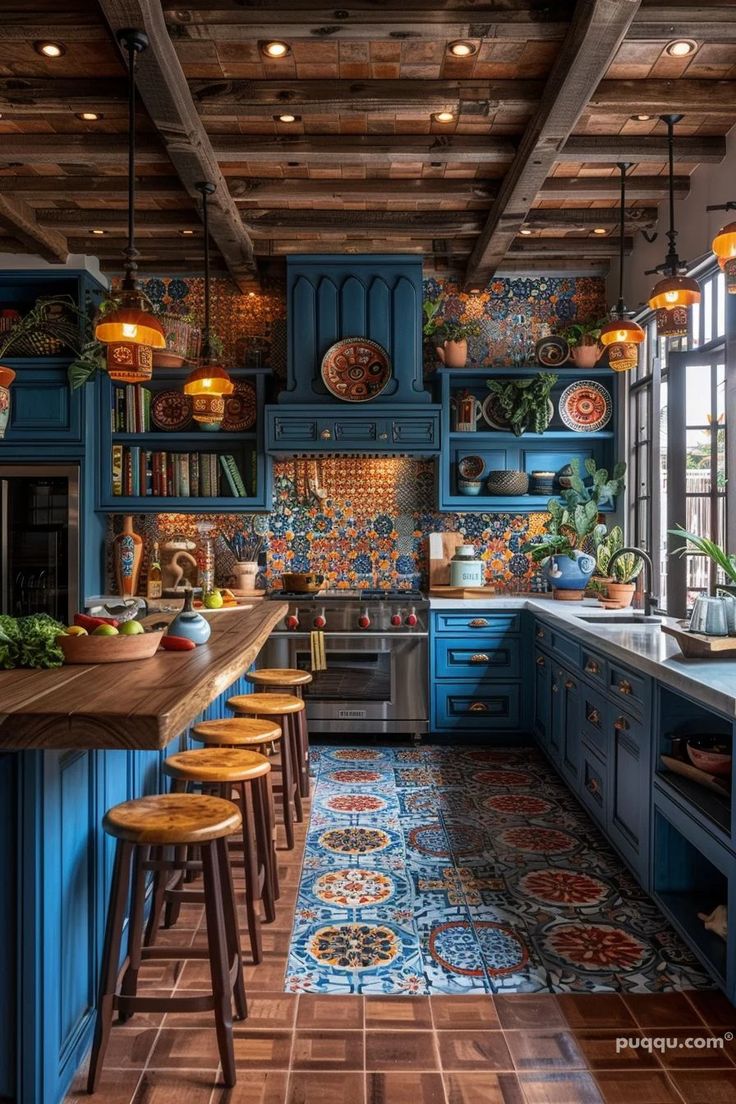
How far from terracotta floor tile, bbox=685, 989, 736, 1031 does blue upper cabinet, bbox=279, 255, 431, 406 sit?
3.88m

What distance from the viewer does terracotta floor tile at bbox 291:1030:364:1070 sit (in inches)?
81.7

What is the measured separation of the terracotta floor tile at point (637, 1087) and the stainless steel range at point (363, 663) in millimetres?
3257

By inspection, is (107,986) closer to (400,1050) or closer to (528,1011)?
(400,1050)

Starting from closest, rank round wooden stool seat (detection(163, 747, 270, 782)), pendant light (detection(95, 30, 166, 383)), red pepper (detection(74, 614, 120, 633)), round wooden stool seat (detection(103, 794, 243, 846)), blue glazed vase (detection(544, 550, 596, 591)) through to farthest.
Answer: round wooden stool seat (detection(103, 794, 243, 846)) < round wooden stool seat (detection(163, 747, 270, 782)) < red pepper (detection(74, 614, 120, 633)) < pendant light (detection(95, 30, 166, 383)) < blue glazed vase (detection(544, 550, 596, 591))

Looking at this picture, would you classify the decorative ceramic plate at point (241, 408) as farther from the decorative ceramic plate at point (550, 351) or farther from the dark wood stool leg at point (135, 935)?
the dark wood stool leg at point (135, 935)

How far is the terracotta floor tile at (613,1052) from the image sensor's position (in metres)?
2.07

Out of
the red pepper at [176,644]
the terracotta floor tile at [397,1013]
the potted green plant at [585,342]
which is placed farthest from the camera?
the potted green plant at [585,342]

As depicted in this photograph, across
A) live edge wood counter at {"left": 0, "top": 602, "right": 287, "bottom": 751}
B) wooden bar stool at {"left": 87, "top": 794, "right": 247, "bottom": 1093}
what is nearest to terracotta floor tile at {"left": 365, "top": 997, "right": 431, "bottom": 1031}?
wooden bar stool at {"left": 87, "top": 794, "right": 247, "bottom": 1093}

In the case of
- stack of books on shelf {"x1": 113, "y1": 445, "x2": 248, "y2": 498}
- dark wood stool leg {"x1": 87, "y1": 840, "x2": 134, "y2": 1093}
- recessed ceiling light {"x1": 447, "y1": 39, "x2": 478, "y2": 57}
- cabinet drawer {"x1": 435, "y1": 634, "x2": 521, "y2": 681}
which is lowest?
dark wood stool leg {"x1": 87, "y1": 840, "x2": 134, "y2": 1093}

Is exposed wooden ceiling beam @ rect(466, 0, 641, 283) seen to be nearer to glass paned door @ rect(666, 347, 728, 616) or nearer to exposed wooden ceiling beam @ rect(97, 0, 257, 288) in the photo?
glass paned door @ rect(666, 347, 728, 616)

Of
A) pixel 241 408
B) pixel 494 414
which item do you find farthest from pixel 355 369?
pixel 494 414

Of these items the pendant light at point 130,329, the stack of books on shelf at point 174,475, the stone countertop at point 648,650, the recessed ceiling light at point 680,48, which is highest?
the recessed ceiling light at point 680,48

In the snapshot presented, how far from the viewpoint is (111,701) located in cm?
187

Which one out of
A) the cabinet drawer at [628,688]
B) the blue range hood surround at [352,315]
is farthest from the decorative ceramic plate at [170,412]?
the cabinet drawer at [628,688]
